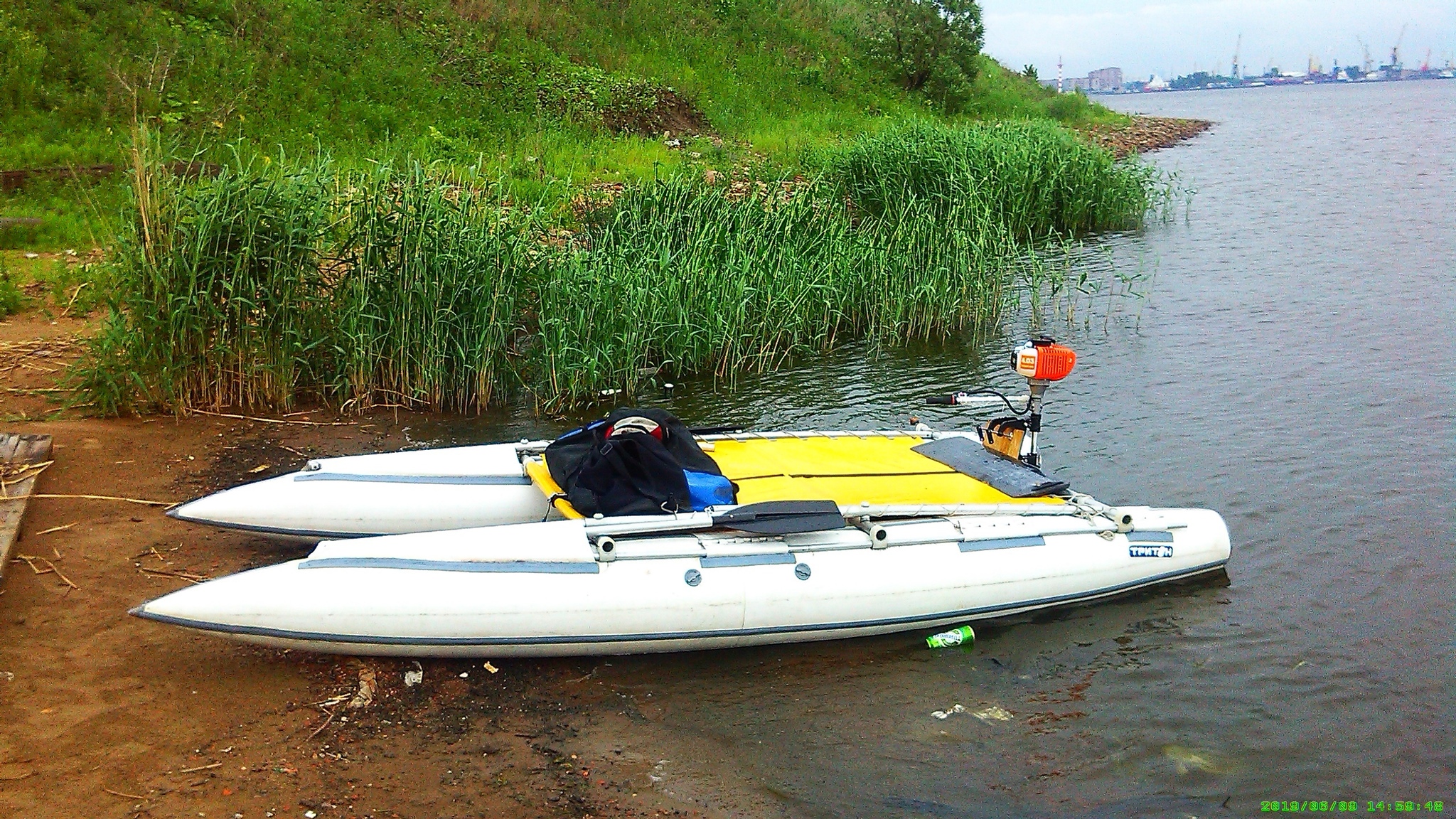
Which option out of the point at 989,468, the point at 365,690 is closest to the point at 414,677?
the point at 365,690

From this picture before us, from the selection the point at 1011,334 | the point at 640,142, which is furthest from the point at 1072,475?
the point at 640,142

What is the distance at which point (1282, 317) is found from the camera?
39.3 ft

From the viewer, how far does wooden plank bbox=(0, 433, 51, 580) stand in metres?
5.61

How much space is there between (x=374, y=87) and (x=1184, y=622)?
14.4m

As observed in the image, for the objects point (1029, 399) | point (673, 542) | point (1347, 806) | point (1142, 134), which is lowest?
point (1347, 806)

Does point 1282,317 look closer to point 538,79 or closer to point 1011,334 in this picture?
point 1011,334

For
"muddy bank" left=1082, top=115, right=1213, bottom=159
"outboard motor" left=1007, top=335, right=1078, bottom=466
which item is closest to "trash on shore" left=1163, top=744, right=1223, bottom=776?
"outboard motor" left=1007, top=335, right=1078, bottom=466

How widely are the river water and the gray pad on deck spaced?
646 millimetres

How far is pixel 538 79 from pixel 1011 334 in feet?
35.4

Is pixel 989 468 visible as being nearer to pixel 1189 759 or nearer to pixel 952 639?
pixel 952 639

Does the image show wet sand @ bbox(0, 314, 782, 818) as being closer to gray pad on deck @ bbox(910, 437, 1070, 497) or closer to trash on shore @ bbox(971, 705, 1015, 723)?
trash on shore @ bbox(971, 705, 1015, 723)

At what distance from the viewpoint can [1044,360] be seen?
6293mm

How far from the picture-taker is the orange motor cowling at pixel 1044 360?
6293 millimetres

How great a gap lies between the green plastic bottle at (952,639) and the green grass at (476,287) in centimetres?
399
